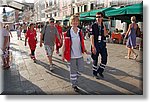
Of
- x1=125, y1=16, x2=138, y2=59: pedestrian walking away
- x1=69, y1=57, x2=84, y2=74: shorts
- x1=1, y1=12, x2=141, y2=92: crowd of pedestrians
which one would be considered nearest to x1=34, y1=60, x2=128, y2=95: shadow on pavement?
x1=1, y1=12, x2=141, y2=92: crowd of pedestrians

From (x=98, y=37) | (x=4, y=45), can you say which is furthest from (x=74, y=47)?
(x=4, y=45)

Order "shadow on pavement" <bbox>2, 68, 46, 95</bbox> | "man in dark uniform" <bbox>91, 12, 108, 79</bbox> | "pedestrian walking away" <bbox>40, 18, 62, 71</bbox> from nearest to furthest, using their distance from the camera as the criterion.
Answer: "shadow on pavement" <bbox>2, 68, 46, 95</bbox>
"man in dark uniform" <bbox>91, 12, 108, 79</bbox>
"pedestrian walking away" <bbox>40, 18, 62, 71</bbox>

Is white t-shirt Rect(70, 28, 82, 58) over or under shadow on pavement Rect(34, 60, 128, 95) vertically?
over

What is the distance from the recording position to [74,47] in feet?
9.19

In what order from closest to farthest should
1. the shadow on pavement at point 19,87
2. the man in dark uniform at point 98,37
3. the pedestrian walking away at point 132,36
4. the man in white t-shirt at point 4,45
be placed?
1. the shadow on pavement at point 19,87
2. the man in dark uniform at point 98,37
3. the man in white t-shirt at point 4,45
4. the pedestrian walking away at point 132,36

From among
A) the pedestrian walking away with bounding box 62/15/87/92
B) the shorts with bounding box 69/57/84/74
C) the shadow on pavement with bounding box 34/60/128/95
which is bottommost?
the shadow on pavement with bounding box 34/60/128/95

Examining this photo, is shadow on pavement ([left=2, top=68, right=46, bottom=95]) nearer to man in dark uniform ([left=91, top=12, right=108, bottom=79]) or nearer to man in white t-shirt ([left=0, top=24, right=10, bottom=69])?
man in white t-shirt ([left=0, top=24, right=10, bottom=69])

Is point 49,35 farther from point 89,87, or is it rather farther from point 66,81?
point 89,87

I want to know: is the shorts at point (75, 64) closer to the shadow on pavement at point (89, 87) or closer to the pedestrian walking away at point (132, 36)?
the shadow on pavement at point (89, 87)

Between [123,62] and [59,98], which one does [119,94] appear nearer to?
[59,98]

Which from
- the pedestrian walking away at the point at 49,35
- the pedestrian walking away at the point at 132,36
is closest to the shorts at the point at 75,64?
the pedestrian walking away at the point at 49,35

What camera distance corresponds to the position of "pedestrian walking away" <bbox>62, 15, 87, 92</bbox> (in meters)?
2.75

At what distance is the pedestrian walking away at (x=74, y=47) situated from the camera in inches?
108

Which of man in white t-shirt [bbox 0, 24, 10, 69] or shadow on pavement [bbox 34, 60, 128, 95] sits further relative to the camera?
man in white t-shirt [bbox 0, 24, 10, 69]
